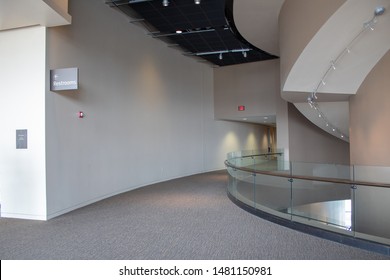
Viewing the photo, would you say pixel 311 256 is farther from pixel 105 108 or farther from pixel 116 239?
pixel 105 108

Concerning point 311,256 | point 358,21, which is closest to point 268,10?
point 358,21

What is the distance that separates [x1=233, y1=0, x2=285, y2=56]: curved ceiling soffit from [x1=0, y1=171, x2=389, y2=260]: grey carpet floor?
4.04m

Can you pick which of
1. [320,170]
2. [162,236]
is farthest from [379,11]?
[162,236]

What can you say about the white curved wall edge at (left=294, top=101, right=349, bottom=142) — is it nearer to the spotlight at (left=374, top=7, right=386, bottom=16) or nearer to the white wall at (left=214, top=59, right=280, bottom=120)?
the spotlight at (left=374, top=7, right=386, bottom=16)

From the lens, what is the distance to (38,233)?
416 cm

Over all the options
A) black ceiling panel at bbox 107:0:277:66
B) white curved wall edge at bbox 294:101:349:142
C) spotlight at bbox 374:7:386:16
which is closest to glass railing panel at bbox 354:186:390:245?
spotlight at bbox 374:7:386:16

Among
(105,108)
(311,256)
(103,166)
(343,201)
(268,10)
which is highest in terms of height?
(268,10)

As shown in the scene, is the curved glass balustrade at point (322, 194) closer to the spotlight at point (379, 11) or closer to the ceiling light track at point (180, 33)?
the spotlight at point (379, 11)

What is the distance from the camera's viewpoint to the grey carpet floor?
333cm

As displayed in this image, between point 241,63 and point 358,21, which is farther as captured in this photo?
point 241,63

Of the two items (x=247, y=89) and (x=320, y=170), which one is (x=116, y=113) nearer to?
(x=320, y=170)

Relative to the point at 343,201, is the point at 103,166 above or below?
above

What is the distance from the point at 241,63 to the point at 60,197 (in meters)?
9.29

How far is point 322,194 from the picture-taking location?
5.53 metres
